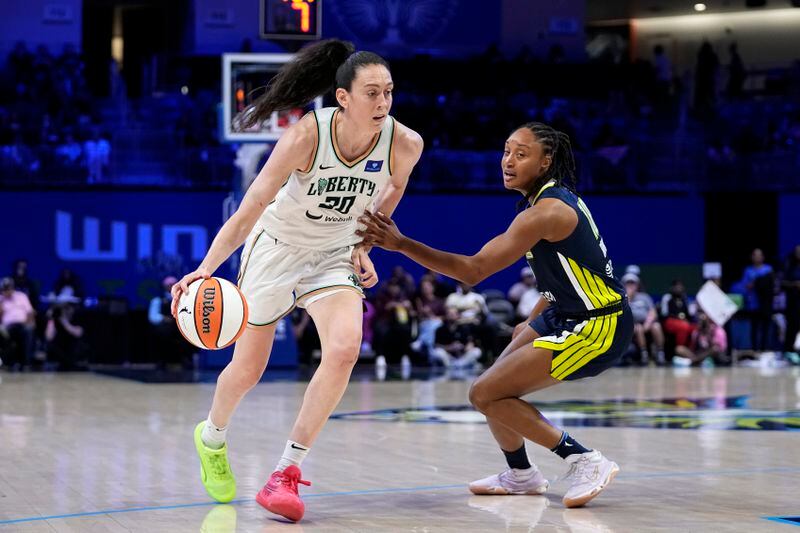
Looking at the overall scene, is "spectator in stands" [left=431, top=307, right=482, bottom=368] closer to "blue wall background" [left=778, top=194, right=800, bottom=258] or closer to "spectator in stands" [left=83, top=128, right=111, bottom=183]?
"spectator in stands" [left=83, top=128, right=111, bottom=183]

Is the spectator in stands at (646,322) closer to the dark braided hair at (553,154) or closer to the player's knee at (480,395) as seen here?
the dark braided hair at (553,154)

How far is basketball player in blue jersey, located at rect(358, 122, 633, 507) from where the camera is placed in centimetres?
516

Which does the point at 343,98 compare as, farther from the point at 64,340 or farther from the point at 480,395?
the point at 64,340

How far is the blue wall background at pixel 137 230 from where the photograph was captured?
1770cm

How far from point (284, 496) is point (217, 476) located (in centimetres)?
56

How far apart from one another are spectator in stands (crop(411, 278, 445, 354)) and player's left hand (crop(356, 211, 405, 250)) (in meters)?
11.7

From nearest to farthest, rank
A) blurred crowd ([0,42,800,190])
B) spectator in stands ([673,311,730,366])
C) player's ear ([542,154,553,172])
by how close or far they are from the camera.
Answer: player's ear ([542,154,553,172]) < spectator in stands ([673,311,730,366]) < blurred crowd ([0,42,800,190])

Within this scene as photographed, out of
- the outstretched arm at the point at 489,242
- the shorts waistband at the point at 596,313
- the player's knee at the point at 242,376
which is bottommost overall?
the player's knee at the point at 242,376

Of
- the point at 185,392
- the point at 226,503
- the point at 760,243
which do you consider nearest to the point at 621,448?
the point at 226,503

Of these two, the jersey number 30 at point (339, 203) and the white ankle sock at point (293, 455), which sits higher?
the jersey number 30 at point (339, 203)

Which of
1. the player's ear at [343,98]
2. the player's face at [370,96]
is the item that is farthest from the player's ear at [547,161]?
the player's ear at [343,98]

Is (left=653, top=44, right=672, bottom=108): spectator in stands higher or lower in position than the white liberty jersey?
higher

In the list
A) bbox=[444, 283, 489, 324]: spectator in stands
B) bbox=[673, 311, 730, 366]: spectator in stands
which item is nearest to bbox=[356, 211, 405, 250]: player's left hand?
bbox=[444, 283, 489, 324]: spectator in stands

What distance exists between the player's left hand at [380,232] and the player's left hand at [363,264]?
0.29 m
